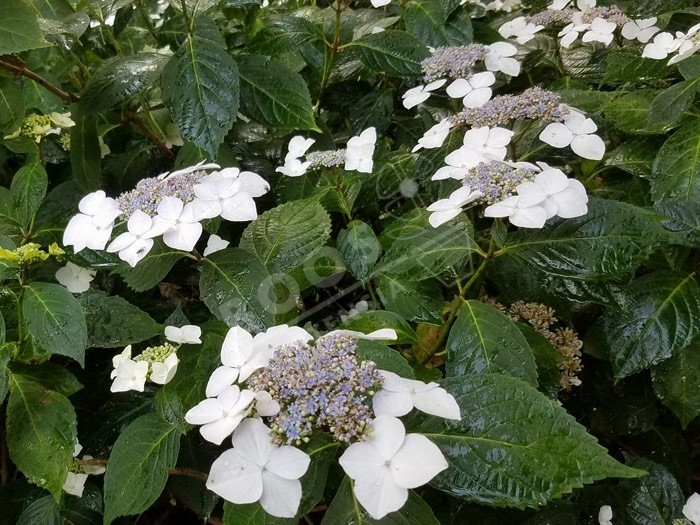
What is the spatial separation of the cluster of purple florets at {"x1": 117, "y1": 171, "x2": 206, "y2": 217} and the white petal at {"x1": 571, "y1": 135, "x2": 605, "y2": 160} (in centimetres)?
51

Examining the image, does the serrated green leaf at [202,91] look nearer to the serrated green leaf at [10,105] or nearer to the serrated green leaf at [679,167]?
the serrated green leaf at [10,105]

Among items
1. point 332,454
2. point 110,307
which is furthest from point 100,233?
point 332,454

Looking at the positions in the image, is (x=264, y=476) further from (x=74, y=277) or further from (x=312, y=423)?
(x=74, y=277)

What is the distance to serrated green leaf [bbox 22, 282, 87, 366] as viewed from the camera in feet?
2.23

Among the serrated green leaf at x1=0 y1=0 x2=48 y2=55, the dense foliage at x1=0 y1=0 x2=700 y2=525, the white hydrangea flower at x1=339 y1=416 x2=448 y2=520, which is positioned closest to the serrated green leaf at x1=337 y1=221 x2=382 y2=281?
the dense foliage at x1=0 y1=0 x2=700 y2=525

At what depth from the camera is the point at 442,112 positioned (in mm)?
1071

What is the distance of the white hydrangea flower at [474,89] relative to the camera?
33.6 inches

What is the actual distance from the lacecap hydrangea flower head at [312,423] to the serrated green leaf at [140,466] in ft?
0.59

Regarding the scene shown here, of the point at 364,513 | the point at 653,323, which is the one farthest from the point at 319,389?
the point at 653,323

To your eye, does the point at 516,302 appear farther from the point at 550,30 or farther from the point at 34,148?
the point at 34,148

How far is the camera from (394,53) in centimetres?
103

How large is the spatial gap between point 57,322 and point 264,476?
373 mm

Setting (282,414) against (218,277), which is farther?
(218,277)

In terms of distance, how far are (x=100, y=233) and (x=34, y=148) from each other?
53 cm
